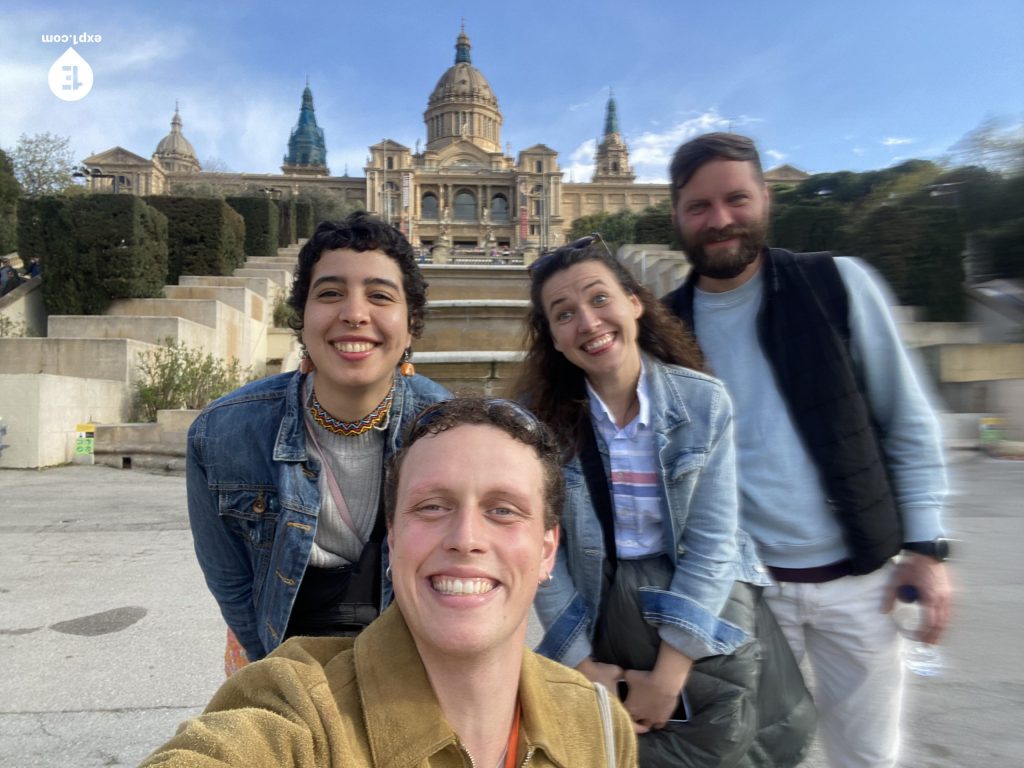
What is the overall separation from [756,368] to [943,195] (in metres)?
14.1

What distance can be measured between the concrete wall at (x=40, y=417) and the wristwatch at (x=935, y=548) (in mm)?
9165

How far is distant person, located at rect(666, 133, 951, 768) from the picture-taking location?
5.81ft

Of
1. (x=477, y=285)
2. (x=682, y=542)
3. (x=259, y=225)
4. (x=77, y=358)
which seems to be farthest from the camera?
(x=259, y=225)

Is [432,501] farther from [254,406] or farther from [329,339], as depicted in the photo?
[254,406]

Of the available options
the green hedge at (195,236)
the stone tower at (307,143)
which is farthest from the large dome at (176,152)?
the green hedge at (195,236)

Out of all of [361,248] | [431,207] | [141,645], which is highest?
[431,207]

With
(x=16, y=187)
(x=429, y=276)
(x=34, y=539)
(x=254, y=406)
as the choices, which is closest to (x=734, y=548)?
(x=254, y=406)

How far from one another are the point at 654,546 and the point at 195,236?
15.9 meters

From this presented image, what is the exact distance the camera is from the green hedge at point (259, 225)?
66.5ft

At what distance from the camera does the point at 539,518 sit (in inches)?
51.4

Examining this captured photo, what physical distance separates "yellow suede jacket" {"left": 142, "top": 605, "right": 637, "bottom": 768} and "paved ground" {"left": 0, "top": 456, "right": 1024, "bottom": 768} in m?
1.79

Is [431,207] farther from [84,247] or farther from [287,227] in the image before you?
[84,247]

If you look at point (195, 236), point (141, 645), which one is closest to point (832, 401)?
point (141, 645)

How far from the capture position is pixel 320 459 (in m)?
1.79
